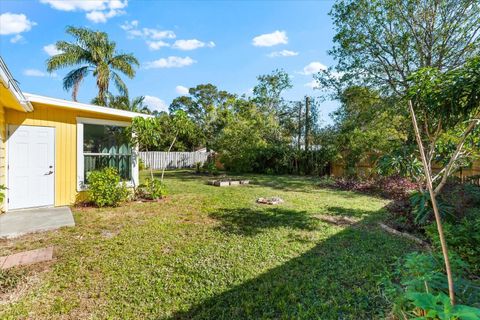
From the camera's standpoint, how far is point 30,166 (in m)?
5.70

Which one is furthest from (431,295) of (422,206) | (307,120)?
(307,120)

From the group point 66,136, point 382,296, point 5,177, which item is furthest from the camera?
point 66,136

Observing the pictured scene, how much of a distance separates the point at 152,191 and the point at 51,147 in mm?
2595

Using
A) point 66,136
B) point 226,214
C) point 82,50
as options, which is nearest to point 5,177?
point 66,136

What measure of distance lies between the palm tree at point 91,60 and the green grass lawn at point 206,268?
42.6 ft

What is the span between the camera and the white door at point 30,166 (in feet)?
18.0

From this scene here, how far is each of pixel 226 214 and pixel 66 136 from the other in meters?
4.34

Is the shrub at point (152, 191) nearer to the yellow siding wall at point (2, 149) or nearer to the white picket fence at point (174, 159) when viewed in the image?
the yellow siding wall at point (2, 149)

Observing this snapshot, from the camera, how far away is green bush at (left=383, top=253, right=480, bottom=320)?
1215 millimetres

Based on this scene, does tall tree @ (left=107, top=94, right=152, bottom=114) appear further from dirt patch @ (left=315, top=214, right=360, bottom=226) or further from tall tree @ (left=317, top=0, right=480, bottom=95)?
dirt patch @ (left=315, top=214, right=360, bottom=226)

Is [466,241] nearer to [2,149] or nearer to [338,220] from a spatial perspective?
[338,220]

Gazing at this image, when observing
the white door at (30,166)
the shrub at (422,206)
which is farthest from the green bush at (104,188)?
the shrub at (422,206)

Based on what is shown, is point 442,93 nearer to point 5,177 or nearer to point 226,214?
point 226,214

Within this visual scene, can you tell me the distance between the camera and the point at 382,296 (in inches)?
96.4
